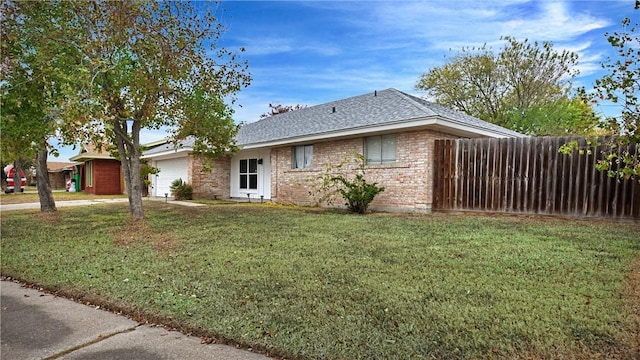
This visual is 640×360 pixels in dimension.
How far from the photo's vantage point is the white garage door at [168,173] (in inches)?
825

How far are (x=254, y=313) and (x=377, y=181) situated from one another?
9.26 m

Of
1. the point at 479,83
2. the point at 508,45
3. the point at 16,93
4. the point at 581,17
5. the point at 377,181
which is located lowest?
the point at 377,181

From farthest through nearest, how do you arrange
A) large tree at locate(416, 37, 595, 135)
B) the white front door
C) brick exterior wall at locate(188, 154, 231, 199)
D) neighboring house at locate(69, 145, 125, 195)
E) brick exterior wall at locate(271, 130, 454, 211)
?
neighboring house at locate(69, 145, 125, 195)
large tree at locate(416, 37, 595, 135)
brick exterior wall at locate(188, 154, 231, 199)
the white front door
brick exterior wall at locate(271, 130, 454, 211)

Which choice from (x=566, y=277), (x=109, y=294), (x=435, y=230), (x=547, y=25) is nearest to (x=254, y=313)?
(x=109, y=294)

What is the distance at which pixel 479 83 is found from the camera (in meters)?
28.8

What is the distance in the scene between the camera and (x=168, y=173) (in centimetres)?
2250

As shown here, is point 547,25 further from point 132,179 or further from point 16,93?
point 16,93

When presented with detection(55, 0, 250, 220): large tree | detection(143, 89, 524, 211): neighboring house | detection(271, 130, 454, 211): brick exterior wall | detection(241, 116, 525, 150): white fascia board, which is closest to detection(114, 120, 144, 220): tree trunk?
detection(55, 0, 250, 220): large tree

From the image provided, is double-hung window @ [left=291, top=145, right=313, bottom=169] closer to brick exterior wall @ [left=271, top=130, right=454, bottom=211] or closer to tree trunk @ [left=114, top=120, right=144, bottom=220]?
brick exterior wall @ [left=271, top=130, right=454, bottom=211]

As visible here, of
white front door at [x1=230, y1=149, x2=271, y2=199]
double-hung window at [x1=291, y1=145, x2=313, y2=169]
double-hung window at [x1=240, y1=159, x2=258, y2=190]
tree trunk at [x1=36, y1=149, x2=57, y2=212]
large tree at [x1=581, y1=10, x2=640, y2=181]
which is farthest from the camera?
double-hung window at [x1=240, y1=159, x2=258, y2=190]

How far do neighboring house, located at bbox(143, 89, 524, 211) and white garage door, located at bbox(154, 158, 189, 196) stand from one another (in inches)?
2.4

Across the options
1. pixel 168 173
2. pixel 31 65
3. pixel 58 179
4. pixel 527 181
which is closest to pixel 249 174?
pixel 168 173

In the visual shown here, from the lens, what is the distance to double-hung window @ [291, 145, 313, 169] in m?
15.0

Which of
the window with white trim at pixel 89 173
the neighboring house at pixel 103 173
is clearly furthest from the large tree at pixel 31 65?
the window with white trim at pixel 89 173
